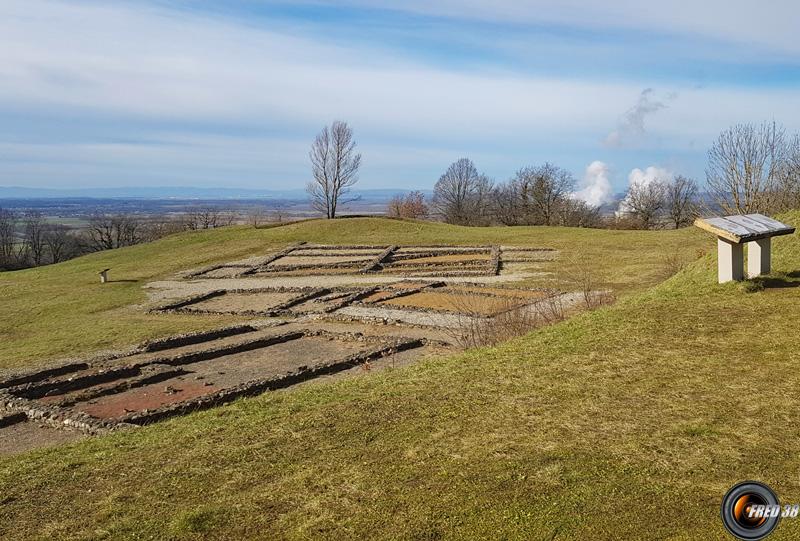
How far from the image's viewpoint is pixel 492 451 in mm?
6121

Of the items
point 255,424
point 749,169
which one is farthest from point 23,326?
point 749,169

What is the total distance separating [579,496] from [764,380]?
3789 millimetres

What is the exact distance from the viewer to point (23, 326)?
22094 millimetres

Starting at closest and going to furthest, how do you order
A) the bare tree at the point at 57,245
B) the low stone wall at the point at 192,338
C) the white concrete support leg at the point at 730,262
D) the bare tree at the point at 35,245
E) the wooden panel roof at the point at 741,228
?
1. the wooden panel roof at the point at 741,228
2. the white concrete support leg at the point at 730,262
3. the low stone wall at the point at 192,338
4. the bare tree at the point at 57,245
5. the bare tree at the point at 35,245

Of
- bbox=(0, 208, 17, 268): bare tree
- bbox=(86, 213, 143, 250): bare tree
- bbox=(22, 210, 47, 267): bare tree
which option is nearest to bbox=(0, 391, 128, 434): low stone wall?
bbox=(0, 208, 17, 268): bare tree

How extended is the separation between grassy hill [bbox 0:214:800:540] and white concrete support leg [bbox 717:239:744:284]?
994 mm

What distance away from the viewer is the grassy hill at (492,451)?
Result: 498 centimetres

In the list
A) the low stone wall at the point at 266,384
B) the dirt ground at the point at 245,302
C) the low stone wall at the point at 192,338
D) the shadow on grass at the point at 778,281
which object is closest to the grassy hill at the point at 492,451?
the shadow on grass at the point at 778,281

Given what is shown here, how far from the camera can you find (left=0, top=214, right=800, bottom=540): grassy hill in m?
4.98

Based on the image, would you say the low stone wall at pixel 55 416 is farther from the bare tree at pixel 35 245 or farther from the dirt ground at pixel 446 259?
the bare tree at pixel 35 245

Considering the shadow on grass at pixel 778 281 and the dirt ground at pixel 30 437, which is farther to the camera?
the shadow on grass at pixel 778 281

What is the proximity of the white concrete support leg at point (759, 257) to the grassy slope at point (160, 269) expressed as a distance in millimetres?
8765

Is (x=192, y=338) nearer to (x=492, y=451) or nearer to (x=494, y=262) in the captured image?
(x=492, y=451)

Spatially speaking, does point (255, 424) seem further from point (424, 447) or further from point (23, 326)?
point (23, 326)
